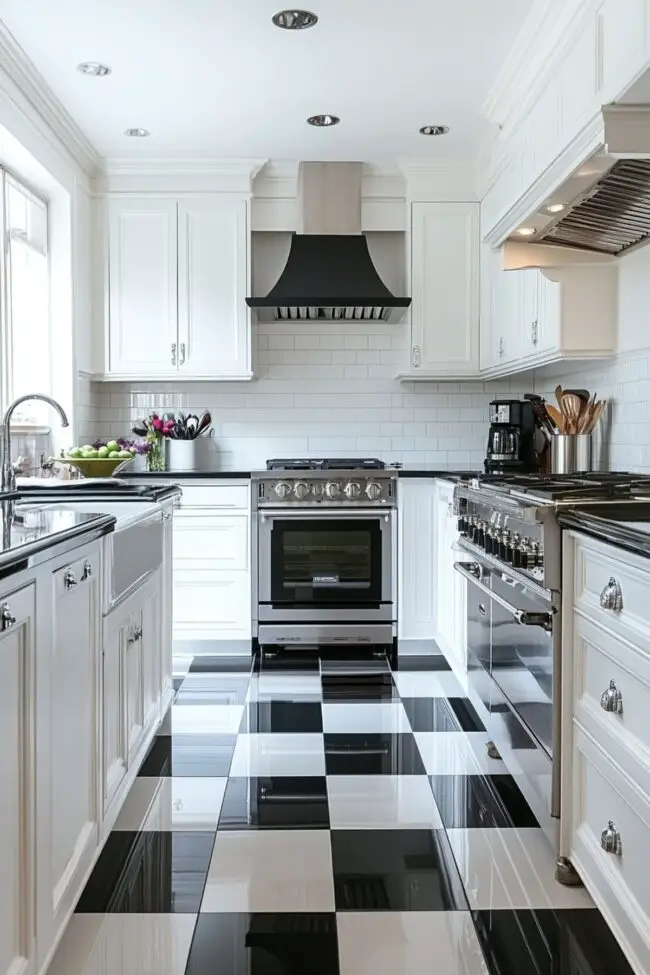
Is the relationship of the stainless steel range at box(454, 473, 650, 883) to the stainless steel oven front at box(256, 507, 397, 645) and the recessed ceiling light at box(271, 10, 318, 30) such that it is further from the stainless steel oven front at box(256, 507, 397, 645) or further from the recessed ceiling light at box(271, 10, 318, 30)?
the recessed ceiling light at box(271, 10, 318, 30)

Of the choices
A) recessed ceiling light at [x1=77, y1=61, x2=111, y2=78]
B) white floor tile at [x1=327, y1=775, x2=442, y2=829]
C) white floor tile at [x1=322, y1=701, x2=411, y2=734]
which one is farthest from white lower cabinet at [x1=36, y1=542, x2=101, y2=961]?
recessed ceiling light at [x1=77, y1=61, x2=111, y2=78]

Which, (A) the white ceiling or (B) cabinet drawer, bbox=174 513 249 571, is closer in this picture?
(A) the white ceiling

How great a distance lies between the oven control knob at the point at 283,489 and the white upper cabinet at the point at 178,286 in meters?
0.68

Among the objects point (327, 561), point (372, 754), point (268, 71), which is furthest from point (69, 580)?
point (327, 561)

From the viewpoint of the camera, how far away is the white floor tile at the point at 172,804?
2.52 metres

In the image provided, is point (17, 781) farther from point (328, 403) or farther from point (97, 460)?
point (328, 403)

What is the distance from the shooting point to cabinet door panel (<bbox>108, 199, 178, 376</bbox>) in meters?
4.82

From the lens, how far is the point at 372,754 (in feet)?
10.2

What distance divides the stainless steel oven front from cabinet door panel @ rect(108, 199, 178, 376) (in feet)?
3.71

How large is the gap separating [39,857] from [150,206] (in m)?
3.86

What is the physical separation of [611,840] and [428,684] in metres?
2.23

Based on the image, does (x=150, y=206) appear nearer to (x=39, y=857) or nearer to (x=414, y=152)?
(x=414, y=152)

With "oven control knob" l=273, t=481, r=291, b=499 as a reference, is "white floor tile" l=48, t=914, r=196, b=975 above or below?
below

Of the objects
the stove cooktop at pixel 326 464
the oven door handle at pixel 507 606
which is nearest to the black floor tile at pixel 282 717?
the oven door handle at pixel 507 606
